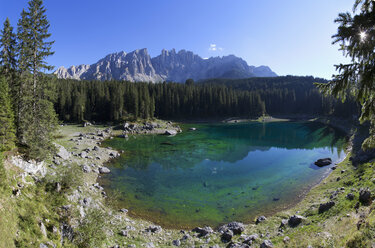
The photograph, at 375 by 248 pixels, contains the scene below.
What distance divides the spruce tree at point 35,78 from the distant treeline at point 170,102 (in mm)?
53206

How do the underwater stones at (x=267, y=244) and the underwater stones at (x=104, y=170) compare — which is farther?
the underwater stones at (x=104, y=170)

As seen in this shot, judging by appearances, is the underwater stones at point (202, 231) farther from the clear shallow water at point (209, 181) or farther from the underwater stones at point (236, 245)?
the underwater stones at point (236, 245)

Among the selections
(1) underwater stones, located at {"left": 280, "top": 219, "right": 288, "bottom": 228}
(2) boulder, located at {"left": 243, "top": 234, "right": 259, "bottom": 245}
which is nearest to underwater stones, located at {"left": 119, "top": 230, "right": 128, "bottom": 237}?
(2) boulder, located at {"left": 243, "top": 234, "right": 259, "bottom": 245}

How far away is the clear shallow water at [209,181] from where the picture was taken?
20281mm

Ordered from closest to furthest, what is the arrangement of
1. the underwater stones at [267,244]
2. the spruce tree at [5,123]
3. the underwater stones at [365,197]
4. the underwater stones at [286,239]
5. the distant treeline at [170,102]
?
1. the underwater stones at [267,244]
2. the underwater stones at [286,239]
3. the underwater stones at [365,197]
4. the spruce tree at [5,123]
5. the distant treeline at [170,102]

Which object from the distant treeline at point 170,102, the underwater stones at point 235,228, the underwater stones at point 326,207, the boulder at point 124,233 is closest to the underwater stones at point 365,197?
the underwater stones at point 326,207

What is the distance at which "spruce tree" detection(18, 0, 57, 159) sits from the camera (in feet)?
66.3

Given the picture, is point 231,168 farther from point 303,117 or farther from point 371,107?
point 303,117

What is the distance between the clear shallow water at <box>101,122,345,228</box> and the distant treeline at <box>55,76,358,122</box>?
45808mm

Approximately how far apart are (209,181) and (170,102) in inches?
3590

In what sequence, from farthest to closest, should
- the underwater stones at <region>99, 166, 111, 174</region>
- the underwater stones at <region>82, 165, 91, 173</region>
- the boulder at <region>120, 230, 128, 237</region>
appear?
the underwater stones at <region>99, 166, 111, 174</region> → the underwater stones at <region>82, 165, 91, 173</region> → the boulder at <region>120, 230, 128, 237</region>

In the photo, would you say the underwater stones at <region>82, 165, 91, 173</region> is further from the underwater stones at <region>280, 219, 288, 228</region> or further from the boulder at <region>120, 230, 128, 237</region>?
the underwater stones at <region>280, 219, 288, 228</region>

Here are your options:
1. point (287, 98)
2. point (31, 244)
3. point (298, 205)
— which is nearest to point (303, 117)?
point (287, 98)

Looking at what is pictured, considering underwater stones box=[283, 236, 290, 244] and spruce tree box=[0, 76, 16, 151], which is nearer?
underwater stones box=[283, 236, 290, 244]
